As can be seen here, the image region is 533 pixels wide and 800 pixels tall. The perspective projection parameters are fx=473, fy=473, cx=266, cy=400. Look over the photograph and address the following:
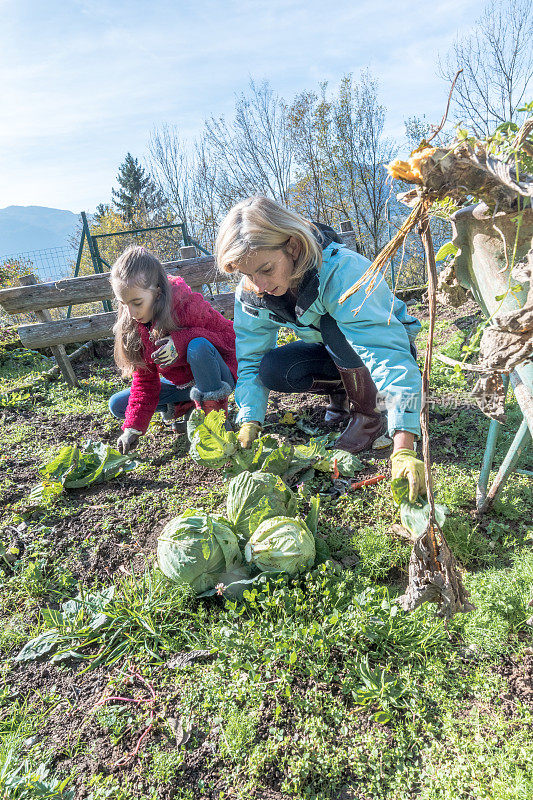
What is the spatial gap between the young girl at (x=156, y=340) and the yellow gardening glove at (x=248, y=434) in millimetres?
541

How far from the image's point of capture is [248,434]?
8.62ft

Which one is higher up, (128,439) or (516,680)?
(128,439)

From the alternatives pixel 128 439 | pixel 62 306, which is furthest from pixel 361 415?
pixel 62 306

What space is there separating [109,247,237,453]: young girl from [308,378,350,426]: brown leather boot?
627mm

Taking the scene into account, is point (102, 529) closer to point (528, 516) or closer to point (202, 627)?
point (202, 627)

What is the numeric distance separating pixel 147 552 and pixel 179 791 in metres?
1.06

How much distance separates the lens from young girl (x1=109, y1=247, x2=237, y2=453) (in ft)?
9.67

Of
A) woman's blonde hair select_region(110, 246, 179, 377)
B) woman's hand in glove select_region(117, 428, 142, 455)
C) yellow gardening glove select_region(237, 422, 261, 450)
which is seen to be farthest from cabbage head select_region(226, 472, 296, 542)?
woman's blonde hair select_region(110, 246, 179, 377)

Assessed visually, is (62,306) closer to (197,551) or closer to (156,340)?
(156,340)

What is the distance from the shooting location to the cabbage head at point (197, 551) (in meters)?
1.81

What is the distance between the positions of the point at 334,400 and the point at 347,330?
976mm

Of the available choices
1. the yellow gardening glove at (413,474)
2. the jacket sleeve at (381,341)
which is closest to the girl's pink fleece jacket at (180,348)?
the jacket sleeve at (381,341)

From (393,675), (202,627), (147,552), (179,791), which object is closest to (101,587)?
(147,552)

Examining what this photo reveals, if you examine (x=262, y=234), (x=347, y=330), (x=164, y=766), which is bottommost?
(x=164, y=766)
